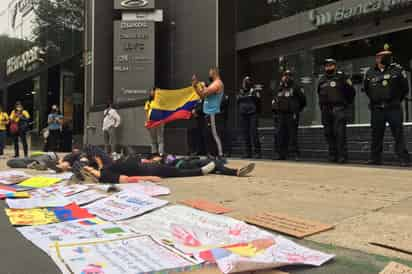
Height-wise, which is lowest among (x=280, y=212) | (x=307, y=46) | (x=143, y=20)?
(x=280, y=212)

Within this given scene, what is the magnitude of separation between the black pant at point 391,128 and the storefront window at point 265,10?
604 centimetres

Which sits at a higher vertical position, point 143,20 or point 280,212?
point 143,20

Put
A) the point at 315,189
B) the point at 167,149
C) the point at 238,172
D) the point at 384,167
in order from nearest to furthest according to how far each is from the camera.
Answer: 1. the point at 315,189
2. the point at 238,172
3. the point at 384,167
4. the point at 167,149

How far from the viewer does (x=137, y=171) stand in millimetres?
6734

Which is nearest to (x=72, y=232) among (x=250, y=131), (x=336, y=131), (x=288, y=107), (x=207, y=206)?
(x=207, y=206)

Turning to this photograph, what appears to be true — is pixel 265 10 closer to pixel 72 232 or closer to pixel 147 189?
pixel 147 189

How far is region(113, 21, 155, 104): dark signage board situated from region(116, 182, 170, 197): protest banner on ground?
12385 millimetres

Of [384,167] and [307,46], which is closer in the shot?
[384,167]

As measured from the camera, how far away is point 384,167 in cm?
815

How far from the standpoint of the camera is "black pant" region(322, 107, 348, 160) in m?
8.95

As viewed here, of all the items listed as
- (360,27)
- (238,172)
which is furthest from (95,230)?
(360,27)

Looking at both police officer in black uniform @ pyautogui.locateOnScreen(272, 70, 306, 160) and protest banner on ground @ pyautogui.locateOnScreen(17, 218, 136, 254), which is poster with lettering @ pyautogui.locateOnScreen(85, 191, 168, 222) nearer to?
protest banner on ground @ pyautogui.locateOnScreen(17, 218, 136, 254)

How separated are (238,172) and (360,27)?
271 inches

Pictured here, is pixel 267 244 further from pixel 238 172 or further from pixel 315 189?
pixel 238 172
